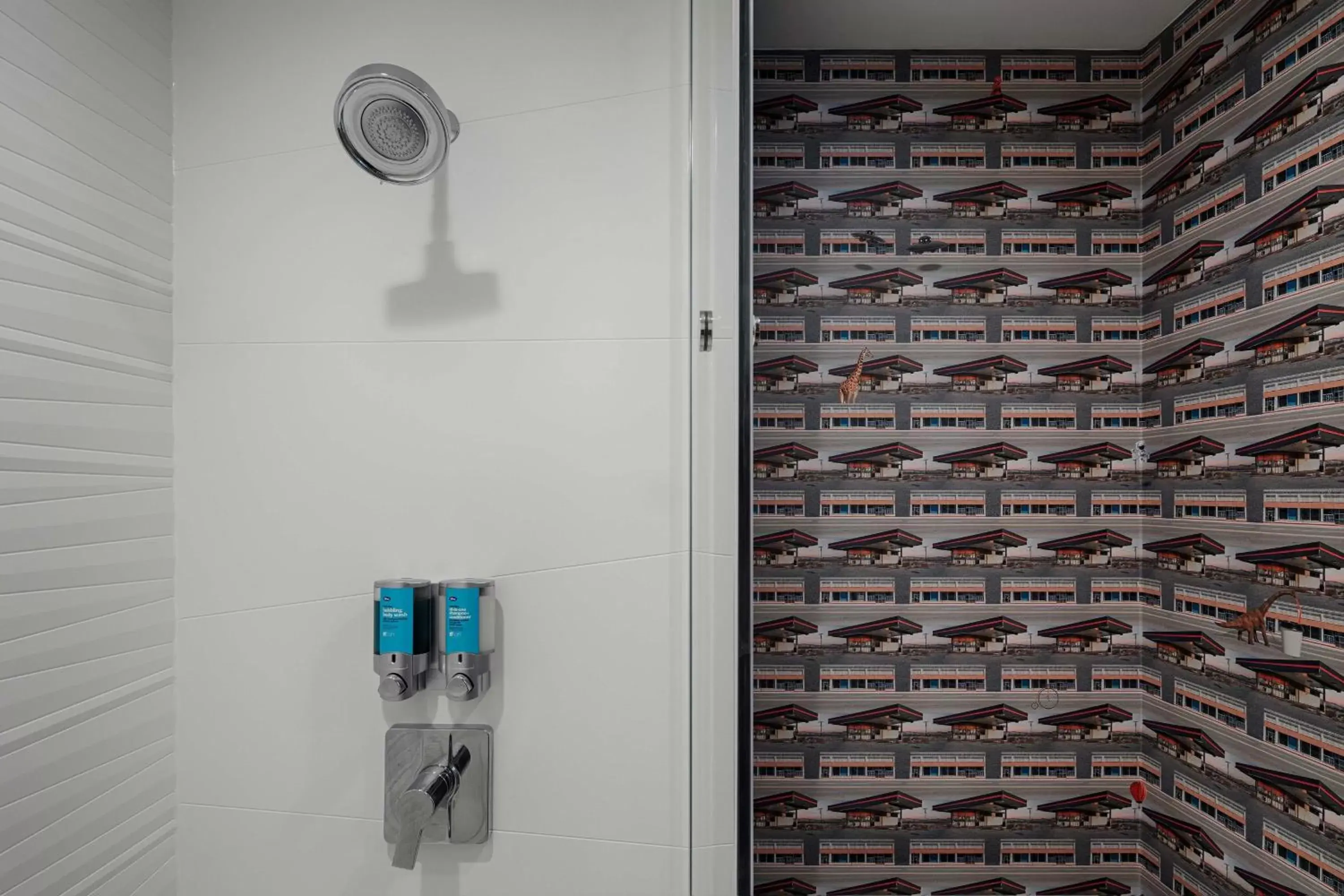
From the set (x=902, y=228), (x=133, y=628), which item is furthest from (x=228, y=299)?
(x=902, y=228)

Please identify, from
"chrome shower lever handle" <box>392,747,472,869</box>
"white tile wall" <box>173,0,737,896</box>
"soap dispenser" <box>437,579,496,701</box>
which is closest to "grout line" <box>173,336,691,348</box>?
"white tile wall" <box>173,0,737,896</box>

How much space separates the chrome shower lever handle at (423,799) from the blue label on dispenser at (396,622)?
15 centimetres

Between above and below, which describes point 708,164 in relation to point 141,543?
above

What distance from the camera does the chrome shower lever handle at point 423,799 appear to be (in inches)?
26.4

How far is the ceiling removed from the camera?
1.28 m

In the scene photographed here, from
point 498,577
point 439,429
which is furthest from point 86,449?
point 498,577

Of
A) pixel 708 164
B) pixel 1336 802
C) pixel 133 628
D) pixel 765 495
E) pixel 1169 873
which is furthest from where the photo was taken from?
pixel 765 495

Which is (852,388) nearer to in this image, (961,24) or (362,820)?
(961,24)

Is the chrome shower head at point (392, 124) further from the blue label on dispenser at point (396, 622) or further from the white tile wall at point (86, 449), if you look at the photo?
the blue label on dispenser at point (396, 622)

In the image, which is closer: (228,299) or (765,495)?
(228,299)

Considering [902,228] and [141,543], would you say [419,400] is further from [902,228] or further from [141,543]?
[902,228]

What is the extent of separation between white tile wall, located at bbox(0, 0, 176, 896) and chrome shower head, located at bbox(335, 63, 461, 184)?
31 centimetres

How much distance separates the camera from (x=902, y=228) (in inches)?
56.6

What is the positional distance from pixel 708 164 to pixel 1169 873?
68.8 inches
